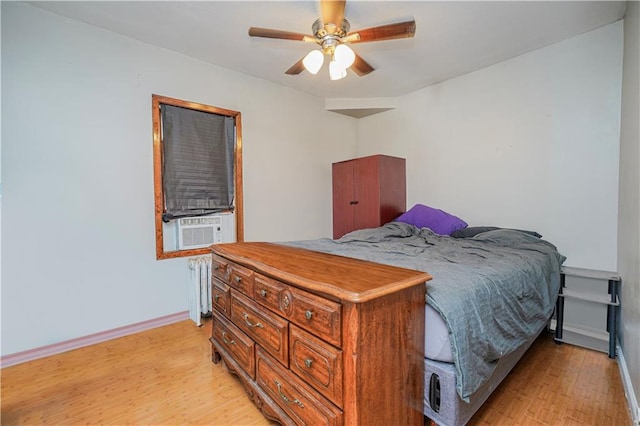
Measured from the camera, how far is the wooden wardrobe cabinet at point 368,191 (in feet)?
11.7

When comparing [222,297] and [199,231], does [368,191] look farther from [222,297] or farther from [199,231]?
[222,297]

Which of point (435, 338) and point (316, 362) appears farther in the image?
point (435, 338)

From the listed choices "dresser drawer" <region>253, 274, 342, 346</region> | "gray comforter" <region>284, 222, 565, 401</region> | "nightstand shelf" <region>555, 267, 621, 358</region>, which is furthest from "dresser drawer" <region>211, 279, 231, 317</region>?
"nightstand shelf" <region>555, 267, 621, 358</region>

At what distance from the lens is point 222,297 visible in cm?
184

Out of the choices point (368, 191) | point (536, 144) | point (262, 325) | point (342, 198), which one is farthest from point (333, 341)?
point (342, 198)

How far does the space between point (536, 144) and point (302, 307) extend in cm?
292

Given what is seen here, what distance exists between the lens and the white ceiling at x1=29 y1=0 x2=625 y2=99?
2.12 metres

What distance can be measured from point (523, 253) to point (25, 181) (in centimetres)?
375

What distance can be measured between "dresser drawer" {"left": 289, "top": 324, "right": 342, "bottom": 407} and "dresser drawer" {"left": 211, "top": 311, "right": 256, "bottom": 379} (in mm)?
389

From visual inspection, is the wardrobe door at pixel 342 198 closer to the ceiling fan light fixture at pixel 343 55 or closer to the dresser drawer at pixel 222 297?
the ceiling fan light fixture at pixel 343 55

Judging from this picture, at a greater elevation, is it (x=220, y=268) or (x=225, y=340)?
(x=220, y=268)

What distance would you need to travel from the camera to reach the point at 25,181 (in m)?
2.09

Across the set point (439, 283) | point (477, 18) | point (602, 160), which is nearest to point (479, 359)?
point (439, 283)

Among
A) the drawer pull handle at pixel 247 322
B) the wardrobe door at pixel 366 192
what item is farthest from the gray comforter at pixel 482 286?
the wardrobe door at pixel 366 192
